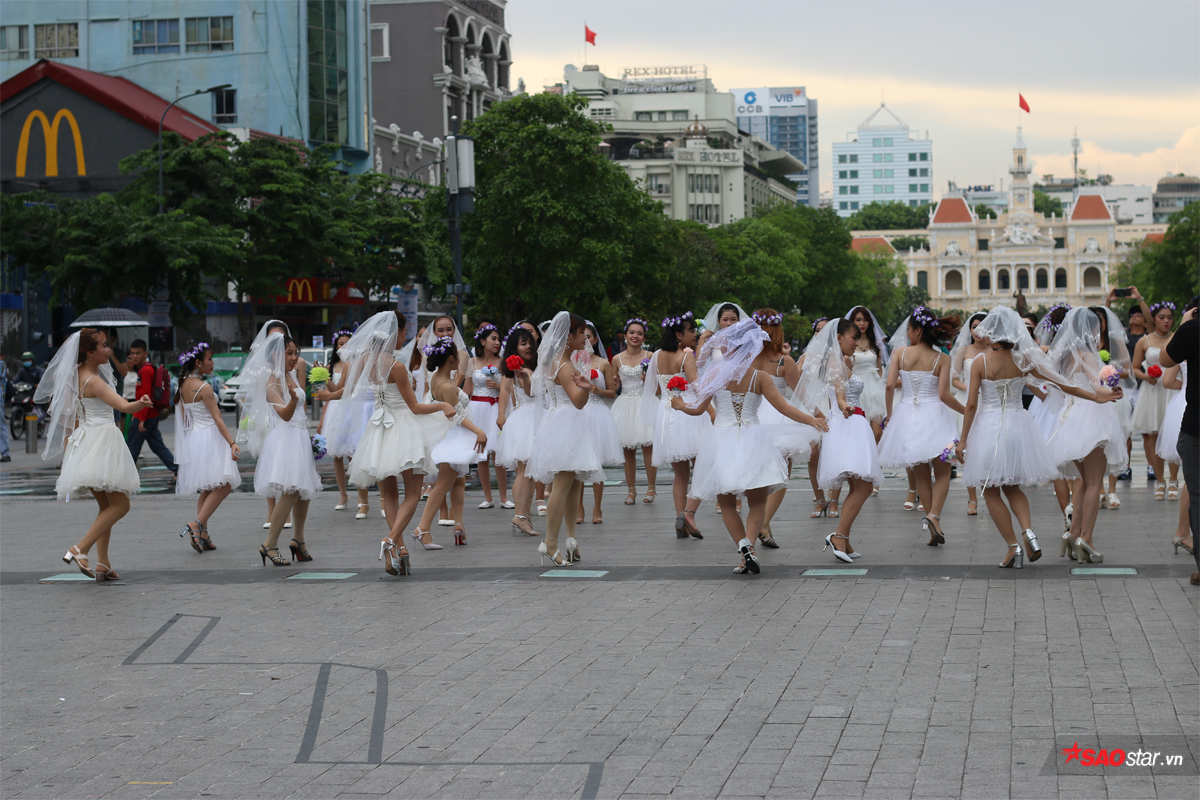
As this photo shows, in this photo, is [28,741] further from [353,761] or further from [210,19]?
[210,19]

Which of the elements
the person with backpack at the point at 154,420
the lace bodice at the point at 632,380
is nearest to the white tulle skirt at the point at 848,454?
the lace bodice at the point at 632,380

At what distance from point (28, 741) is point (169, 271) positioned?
29970 mm

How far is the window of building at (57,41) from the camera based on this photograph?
181 feet

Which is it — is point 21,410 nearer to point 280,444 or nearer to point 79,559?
point 79,559

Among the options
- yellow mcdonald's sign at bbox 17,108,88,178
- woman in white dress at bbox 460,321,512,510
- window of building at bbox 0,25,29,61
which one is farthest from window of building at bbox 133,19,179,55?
woman in white dress at bbox 460,321,512,510

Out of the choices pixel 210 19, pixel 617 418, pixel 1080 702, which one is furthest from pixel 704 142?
pixel 1080 702

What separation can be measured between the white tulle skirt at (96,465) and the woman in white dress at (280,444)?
0.98 metres

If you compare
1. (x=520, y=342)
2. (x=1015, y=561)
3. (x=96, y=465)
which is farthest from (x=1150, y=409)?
(x=96, y=465)

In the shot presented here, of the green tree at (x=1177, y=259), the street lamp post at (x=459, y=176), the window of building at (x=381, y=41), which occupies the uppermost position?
the window of building at (x=381, y=41)

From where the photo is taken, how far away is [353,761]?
210 inches

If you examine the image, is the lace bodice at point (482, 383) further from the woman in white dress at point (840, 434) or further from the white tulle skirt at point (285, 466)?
the woman in white dress at point (840, 434)

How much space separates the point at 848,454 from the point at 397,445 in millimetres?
3458

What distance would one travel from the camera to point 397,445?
10023 mm

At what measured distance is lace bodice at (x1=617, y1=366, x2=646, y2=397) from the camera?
46.6 feet
